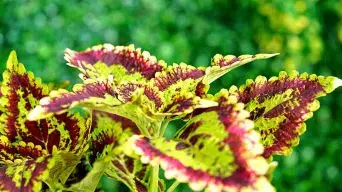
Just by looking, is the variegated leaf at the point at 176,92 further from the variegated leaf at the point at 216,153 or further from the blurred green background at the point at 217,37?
the blurred green background at the point at 217,37

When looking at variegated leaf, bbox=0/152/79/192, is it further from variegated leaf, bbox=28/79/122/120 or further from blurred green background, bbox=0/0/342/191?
blurred green background, bbox=0/0/342/191

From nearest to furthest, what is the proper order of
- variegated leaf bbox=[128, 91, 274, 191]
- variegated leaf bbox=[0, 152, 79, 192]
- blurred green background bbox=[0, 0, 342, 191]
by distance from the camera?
variegated leaf bbox=[128, 91, 274, 191]
variegated leaf bbox=[0, 152, 79, 192]
blurred green background bbox=[0, 0, 342, 191]

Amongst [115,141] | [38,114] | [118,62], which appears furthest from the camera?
[118,62]

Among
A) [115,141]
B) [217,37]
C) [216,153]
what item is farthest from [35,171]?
[217,37]

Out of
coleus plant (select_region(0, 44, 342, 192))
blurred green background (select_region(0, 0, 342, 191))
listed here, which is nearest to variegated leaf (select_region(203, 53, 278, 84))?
coleus plant (select_region(0, 44, 342, 192))

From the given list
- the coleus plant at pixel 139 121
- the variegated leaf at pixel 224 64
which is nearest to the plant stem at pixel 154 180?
the coleus plant at pixel 139 121

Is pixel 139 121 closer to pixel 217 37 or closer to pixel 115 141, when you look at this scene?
pixel 115 141

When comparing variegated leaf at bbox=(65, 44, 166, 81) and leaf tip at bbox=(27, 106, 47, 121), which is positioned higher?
variegated leaf at bbox=(65, 44, 166, 81)
